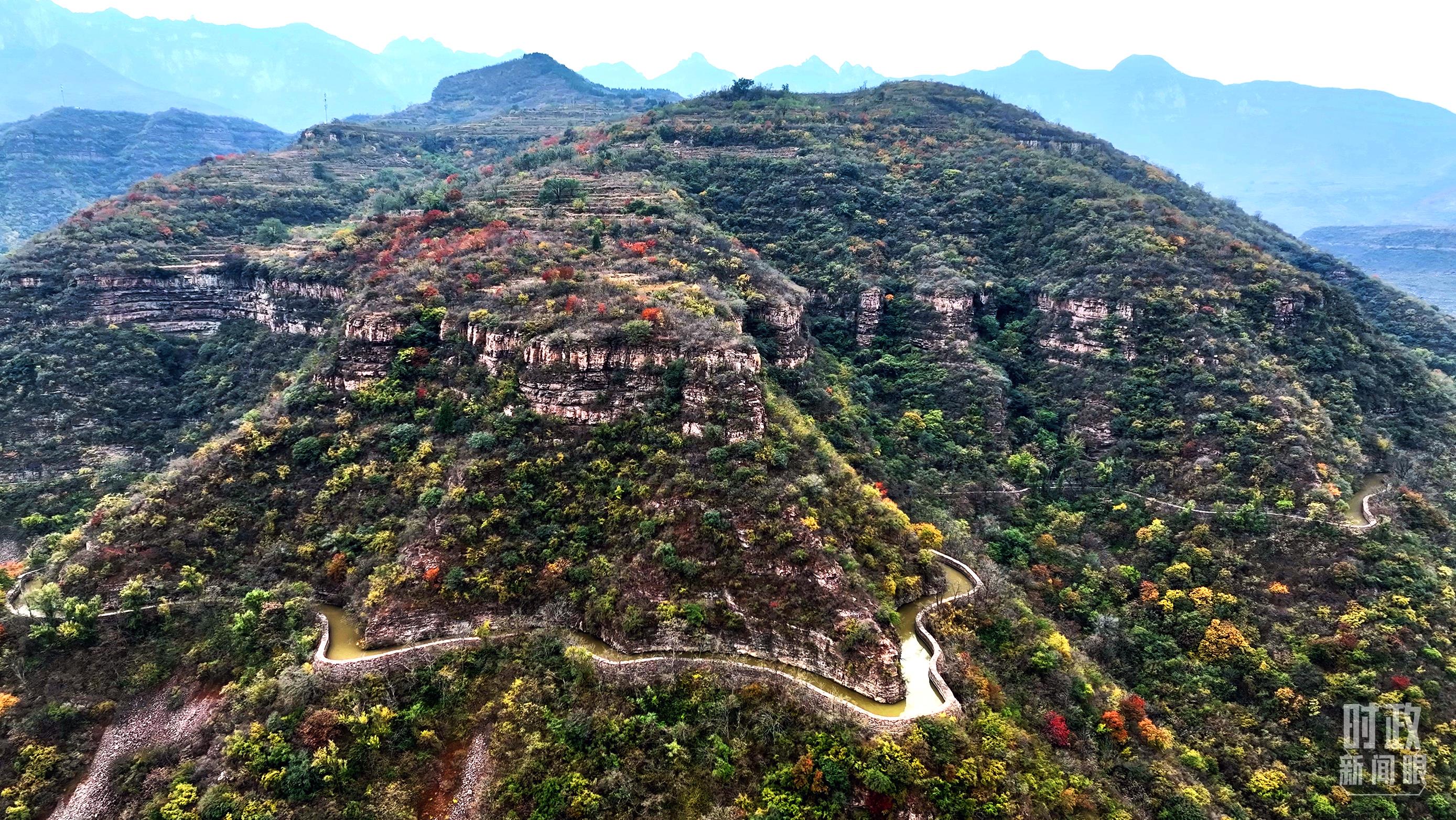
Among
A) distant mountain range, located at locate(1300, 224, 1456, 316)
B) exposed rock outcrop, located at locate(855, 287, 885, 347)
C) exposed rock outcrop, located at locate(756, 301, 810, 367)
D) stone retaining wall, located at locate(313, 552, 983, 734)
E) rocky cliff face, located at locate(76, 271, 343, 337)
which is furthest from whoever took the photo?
distant mountain range, located at locate(1300, 224, 1456, 316)

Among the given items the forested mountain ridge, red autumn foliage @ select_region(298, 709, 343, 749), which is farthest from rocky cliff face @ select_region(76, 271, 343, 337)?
red autumn foliage @ select_region(298, 709, 343, 749)

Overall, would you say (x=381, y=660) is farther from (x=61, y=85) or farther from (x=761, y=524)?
(x=61, y=85)

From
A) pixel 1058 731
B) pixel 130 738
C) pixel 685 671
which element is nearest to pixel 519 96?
pixel 130 738

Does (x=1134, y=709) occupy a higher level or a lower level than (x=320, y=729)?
lower

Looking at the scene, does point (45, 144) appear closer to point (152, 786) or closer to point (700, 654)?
point (152, 786)

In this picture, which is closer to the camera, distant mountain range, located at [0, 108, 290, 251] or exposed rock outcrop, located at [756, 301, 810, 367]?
exposed rock outcrop, located at [756, 301, 810, 367]

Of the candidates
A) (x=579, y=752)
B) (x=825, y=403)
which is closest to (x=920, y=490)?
(x=825, y=403)

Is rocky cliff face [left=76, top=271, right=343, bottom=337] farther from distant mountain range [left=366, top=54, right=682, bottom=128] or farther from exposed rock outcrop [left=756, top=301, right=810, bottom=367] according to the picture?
distant mountain range [left=366, top=54, right=682, bottom=128]
